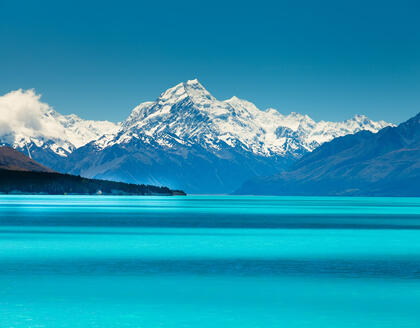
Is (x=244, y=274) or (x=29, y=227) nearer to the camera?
(x=244, y=274)

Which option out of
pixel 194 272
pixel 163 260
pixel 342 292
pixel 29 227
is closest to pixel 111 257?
pixel 163 260

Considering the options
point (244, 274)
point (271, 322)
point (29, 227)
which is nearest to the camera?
point (271, 322)

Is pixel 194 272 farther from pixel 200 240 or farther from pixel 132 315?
pixel 200 240

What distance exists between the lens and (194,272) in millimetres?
69688

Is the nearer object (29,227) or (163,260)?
(163,260)

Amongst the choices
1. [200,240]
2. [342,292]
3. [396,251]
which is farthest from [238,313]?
[200,240]

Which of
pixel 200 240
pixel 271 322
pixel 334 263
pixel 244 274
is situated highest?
pixel 200 240

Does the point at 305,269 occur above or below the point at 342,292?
above

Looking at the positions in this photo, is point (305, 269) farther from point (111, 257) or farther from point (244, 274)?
point (111, 257)

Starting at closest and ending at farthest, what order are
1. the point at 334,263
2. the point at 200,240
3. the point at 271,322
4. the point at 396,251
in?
the point at 271,322
the point at 334,263
the point at 396,251
the point at 200,240

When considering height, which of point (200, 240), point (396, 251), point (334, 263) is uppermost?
point (200, 240)

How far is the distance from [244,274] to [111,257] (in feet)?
65.8

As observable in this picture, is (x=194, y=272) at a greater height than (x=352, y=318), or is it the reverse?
(x=194, y=272)

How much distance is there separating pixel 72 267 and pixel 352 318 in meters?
33.9
